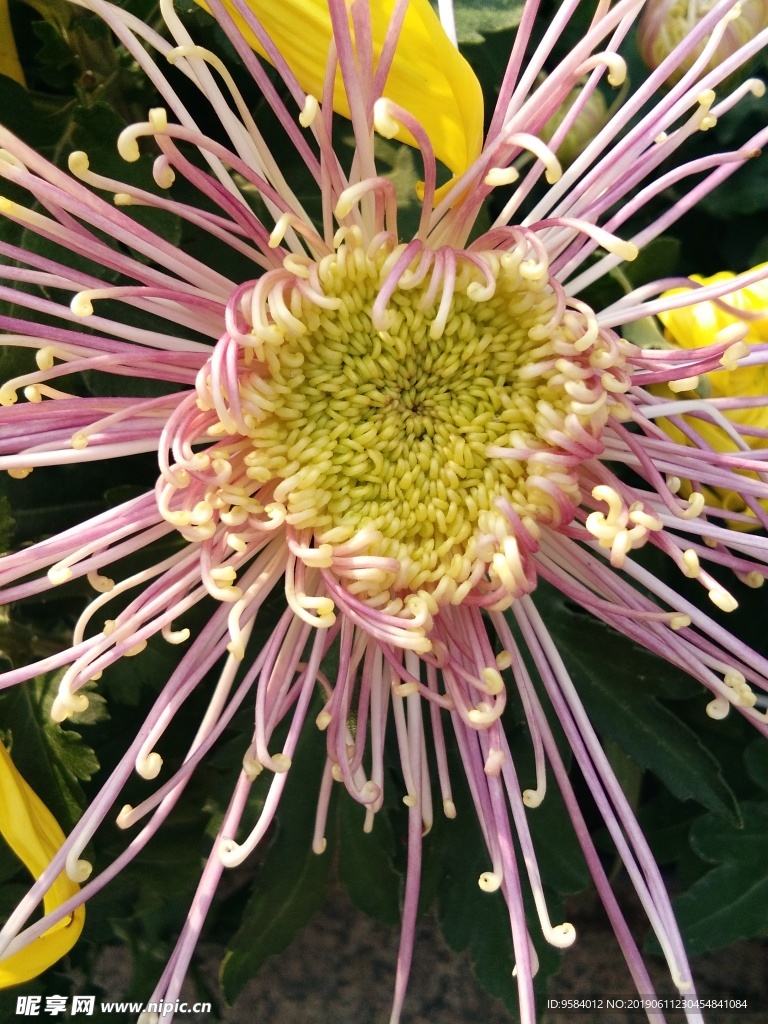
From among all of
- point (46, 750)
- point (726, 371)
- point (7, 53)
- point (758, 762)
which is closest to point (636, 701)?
point (758, 762)

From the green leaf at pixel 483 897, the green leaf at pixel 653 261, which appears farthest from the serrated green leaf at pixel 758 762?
the green leaf at pixel 653 261

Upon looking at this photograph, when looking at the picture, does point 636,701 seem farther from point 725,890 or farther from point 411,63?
point 411,63

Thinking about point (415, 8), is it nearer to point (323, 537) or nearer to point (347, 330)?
point (347, 330)

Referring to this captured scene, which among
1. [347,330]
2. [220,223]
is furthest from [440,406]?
[220,223]

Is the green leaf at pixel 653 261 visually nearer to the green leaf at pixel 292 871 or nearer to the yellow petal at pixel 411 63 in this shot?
the yellow petal at pixel 411 63

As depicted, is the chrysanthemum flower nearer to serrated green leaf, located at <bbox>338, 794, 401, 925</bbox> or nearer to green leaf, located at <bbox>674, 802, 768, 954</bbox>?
serrated green leaf, located at <bbox>338, 794, 401, 925</bbox>
